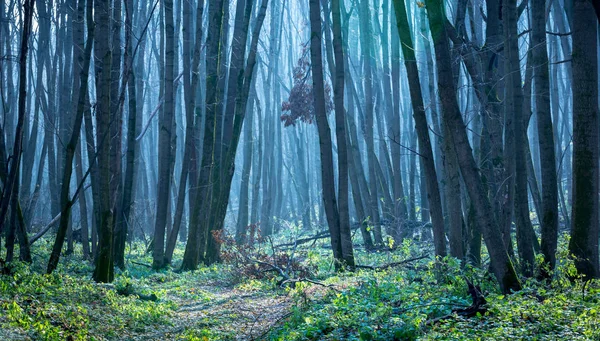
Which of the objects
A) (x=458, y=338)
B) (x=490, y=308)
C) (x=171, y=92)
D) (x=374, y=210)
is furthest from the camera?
(x=374, y=210)

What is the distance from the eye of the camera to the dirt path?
25.2ft

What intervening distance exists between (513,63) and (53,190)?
1684 centimetres

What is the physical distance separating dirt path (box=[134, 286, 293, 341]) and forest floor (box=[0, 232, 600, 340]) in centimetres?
2

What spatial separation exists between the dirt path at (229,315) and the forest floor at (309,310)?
0.02m

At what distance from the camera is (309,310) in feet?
25.5

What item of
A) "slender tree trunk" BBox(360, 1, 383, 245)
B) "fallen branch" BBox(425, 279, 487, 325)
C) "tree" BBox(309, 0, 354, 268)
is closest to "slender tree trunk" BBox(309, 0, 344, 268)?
"tree" BBox(309, 0, 354, 268)

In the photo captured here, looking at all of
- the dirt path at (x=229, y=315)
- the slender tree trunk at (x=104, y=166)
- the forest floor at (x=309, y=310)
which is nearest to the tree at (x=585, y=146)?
the forest floor at (x=309, y=310)

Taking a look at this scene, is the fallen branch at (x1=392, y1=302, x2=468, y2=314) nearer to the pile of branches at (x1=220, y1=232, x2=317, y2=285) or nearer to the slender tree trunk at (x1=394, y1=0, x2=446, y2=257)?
the slender tree trunk at (x1=394, y1=0, x2=446, y2=257)

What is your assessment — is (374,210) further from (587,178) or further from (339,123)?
(587,178)

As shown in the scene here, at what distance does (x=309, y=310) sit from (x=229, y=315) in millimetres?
1737

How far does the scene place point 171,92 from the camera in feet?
50.4

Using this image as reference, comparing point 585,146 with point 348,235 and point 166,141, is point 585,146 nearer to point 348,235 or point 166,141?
point 348,235

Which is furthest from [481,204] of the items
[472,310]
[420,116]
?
[420,116]

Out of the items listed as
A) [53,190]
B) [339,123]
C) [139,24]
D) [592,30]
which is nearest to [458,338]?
[592,30]
